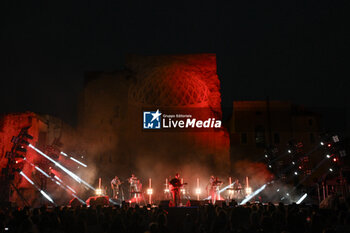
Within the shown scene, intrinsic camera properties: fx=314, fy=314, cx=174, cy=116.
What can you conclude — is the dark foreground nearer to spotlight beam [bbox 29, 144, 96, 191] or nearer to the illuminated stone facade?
spotlight beam [bbox 29, 144, 96, 191]

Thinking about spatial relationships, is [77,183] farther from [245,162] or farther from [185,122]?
[245,162]

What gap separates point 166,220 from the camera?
8.77m

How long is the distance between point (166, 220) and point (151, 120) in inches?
687

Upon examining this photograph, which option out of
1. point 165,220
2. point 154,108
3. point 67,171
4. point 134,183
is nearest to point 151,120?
point 154,108

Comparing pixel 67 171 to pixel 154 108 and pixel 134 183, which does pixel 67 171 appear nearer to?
pixel 134 183

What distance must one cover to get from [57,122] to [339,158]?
19.5 meters

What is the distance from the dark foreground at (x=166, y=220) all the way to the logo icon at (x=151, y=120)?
52.1 feet

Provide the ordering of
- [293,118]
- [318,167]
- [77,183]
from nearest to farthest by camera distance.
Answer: [77,183], [318,167], [293,118]

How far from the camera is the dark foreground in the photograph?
8106mm

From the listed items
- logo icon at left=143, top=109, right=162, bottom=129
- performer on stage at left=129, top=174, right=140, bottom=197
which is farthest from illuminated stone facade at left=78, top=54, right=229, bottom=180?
performer on stage at left=129, top=174, right=140, bottom=197

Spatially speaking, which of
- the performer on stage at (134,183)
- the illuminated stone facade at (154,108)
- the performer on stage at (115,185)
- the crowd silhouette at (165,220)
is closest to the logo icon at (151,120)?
the illuminated stone facade at (154,108)

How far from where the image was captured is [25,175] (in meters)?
20.0

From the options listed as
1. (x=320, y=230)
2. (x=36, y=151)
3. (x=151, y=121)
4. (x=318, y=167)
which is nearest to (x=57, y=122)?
(x=36, y=151)

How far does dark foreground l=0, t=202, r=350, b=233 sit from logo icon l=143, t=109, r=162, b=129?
15885 mm
